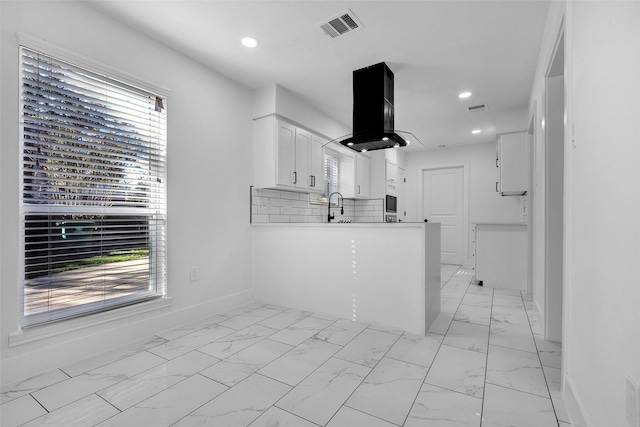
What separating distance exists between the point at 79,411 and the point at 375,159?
5279mm

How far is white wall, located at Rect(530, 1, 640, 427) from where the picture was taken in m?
0.86

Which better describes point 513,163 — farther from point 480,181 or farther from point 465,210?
point 465,210

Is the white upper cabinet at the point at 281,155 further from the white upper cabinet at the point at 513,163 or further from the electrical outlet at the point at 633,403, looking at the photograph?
the electrical outlet at the point at 633,403

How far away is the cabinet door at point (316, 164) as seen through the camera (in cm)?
405

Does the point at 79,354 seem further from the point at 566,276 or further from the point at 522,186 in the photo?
the point at 522,186

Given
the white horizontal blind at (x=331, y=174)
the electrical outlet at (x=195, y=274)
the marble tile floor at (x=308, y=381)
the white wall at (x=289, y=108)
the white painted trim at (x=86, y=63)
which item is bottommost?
the marble tile floor at (x=308, y=381)

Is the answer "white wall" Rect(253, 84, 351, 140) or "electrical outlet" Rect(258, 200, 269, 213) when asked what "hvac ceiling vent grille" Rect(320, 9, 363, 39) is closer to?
"white wall" Rect(253, 84, 351, 140)

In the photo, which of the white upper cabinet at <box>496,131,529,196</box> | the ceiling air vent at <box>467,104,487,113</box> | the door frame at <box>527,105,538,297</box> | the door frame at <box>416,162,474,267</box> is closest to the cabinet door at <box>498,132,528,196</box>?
the white upper cabinet at <box>496,131,529,196</box>

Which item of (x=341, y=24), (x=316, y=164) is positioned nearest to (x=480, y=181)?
(x=316, y=164)

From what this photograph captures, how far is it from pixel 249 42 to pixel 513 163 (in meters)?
3.71

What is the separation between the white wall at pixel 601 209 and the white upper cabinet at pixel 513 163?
290cm

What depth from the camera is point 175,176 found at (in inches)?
107

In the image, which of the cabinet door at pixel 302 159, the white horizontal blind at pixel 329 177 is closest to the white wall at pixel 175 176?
the cabinet door at pixel 302 159

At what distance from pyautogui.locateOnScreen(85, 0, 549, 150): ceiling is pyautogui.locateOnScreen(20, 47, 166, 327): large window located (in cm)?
A: 66
